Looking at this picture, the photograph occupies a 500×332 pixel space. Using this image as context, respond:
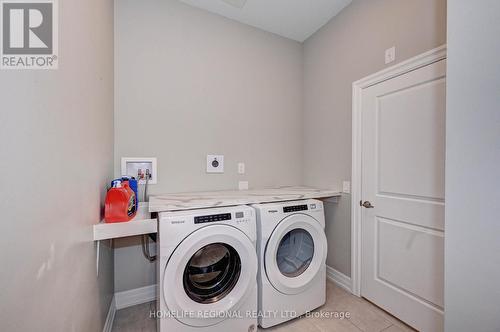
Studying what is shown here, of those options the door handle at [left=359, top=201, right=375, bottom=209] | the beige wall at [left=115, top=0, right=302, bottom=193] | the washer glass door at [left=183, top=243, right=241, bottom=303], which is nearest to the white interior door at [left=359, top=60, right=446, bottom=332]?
the door handle at [left=359, top=201, right=375, bottom=209]

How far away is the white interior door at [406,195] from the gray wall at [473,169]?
1.66ft

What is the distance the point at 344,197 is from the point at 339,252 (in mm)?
585

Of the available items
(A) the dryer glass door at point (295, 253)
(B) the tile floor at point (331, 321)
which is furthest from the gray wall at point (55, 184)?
(A) the dryer glass door at point (295, 253)

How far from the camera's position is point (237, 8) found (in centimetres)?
205

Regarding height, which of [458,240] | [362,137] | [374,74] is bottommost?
[458,240]

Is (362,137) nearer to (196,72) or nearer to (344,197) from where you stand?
(344,197)

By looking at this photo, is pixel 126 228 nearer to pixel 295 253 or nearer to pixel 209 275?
pixel 209 275

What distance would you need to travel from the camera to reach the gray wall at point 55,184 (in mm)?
515

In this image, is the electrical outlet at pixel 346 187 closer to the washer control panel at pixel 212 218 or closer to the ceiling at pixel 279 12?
the washer control panel at pixel 212 218

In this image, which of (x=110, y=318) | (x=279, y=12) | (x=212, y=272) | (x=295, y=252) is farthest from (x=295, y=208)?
(x=279, y=12)

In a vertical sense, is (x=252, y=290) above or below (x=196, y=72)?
below

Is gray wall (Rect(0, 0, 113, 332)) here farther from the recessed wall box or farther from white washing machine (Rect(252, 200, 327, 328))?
white washing machine (Rect(252, 200, 327, 328))

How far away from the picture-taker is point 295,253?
185 cm

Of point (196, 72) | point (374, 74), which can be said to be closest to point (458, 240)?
point (374, 74)
